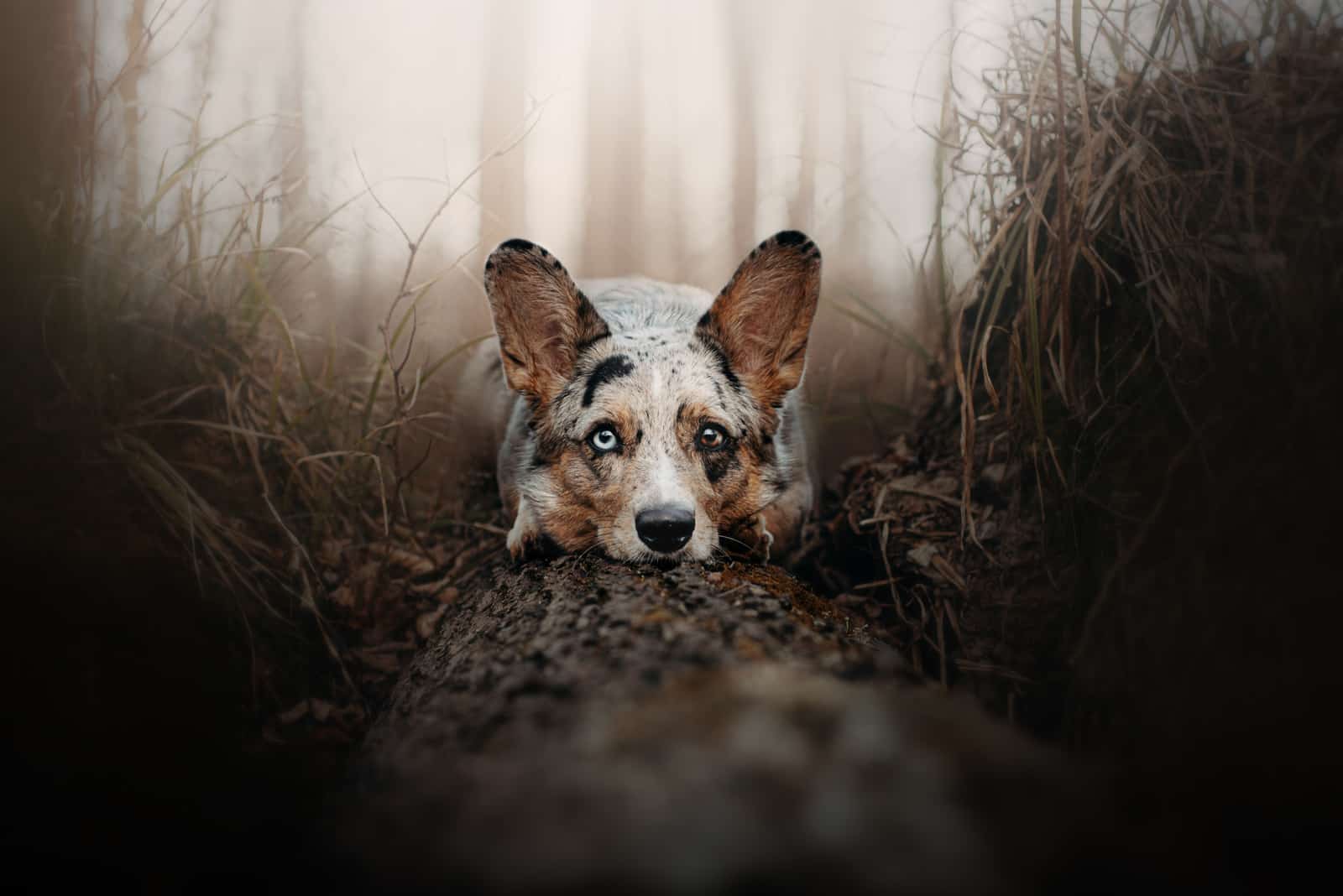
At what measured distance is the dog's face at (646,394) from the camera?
224 centimetres

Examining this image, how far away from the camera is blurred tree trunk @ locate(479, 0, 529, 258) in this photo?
2969mm

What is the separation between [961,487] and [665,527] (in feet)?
4.14

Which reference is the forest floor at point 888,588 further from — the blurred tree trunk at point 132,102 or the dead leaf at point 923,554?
the blurred tree trunk at point 132,102

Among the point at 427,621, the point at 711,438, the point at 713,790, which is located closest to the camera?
the point at 713,790

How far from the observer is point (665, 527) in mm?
2037

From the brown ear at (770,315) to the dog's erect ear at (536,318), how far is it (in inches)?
16.5

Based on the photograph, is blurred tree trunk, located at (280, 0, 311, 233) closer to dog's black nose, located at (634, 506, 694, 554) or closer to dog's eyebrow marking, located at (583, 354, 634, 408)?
dog's eyebrow marking, located at (583, 354, 634, 408)

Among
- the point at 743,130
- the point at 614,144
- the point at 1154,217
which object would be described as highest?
the point at 743,130

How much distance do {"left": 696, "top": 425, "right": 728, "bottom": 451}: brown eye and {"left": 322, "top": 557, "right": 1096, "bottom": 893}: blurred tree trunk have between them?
101 centimetres

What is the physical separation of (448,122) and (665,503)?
79.9 inches

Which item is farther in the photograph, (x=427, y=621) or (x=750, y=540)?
(x=427, y=621)

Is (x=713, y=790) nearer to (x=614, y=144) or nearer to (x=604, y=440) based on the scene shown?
(x=604, y=440)

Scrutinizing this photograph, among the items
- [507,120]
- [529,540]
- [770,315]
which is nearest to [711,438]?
[770,315]

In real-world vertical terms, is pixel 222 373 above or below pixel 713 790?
above
